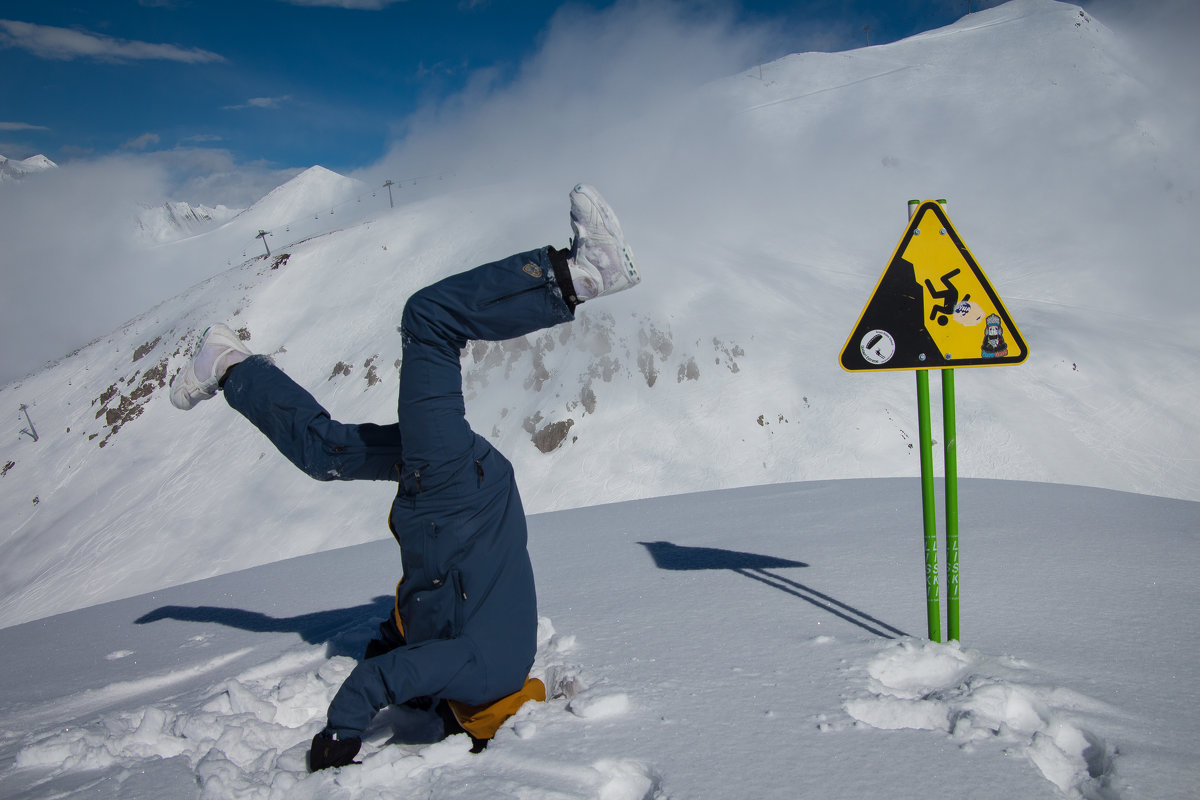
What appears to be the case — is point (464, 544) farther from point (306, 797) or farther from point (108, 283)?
point (108, 283)

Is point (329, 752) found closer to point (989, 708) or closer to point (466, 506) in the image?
point (466, 506)

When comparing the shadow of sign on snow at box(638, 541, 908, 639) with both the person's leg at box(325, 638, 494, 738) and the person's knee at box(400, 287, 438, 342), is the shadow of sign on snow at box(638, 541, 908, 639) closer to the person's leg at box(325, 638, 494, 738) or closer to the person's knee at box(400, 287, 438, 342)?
the person's leg at box(325, 638, 494, 738)

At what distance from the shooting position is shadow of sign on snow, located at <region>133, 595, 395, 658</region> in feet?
10.6

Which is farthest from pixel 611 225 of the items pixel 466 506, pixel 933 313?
pixel 933 313

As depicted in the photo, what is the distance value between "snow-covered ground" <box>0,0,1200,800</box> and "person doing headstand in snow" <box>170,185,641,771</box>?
221 millimetres

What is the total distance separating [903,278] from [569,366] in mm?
15025

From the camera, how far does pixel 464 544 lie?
7.61 feet

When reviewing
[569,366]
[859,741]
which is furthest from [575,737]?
[569,366]

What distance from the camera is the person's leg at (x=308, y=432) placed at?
8.49ft

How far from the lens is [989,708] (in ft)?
6.44

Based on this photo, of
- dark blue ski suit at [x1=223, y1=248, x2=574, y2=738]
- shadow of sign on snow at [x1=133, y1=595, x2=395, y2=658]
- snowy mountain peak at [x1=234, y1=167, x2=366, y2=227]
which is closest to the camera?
dark blue ski suit at [x1=223, y1=248, x2=574, y2=738]

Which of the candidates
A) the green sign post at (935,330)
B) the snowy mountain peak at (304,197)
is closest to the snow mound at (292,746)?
the green sign post at (935,330)

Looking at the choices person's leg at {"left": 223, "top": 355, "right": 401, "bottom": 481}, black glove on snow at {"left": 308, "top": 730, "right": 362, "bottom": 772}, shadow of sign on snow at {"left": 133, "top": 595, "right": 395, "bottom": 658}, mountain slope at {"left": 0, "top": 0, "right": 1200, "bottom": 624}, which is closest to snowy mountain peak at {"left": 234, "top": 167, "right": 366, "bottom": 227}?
mountain slope at {"left": 0, "top": 0, "right": 1200, "bottom": 624}

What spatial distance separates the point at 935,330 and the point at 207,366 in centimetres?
289
